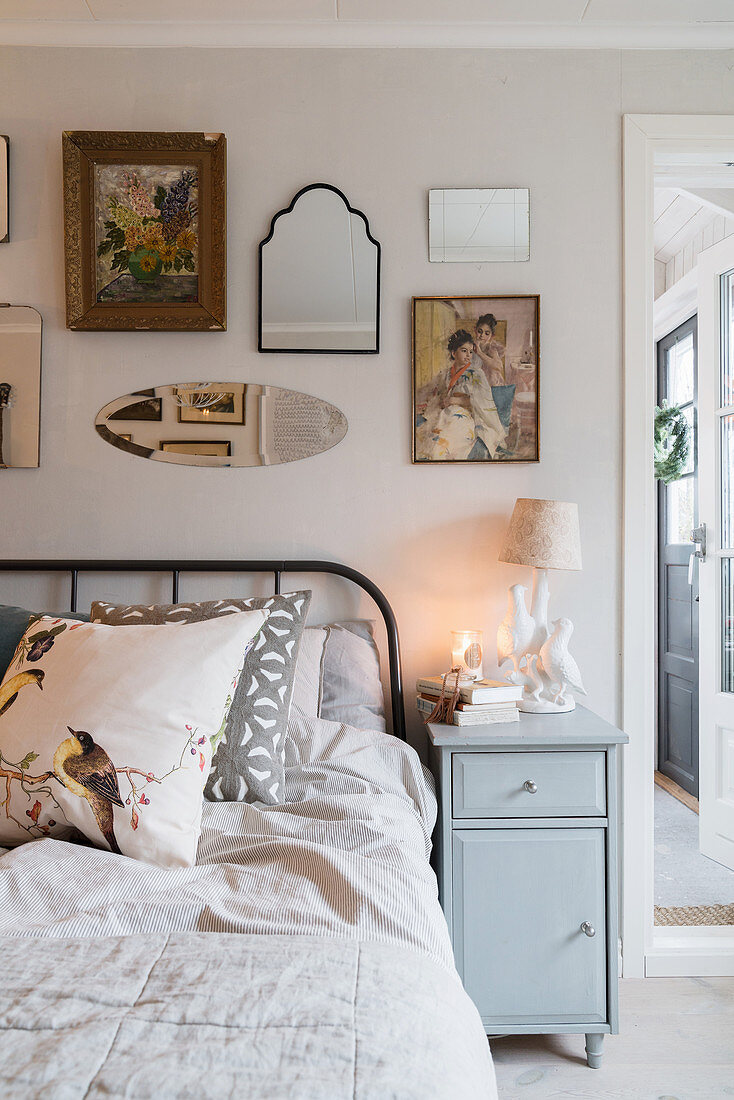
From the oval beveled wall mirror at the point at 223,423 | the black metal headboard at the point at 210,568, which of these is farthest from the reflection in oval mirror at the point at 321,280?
the black metal headboard at the point at 210,568

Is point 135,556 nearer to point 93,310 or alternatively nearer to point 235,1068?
point 93,310

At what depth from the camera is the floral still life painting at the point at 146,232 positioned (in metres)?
2.09

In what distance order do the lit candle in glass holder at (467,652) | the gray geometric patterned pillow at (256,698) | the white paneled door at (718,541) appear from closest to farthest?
the gray geometric patterned pillow at (256,698) < the lit candle in glass holder at (467,652) < the white paneled door at (718,541)

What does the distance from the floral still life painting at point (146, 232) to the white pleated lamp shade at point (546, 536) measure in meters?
1.09

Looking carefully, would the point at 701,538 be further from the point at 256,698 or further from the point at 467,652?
the point at 256,698

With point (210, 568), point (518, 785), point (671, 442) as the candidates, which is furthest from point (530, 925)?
point (671, 442)

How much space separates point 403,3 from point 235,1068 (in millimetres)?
2317

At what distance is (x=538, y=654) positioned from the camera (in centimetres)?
194

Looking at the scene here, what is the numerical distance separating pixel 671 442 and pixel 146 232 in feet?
8.81

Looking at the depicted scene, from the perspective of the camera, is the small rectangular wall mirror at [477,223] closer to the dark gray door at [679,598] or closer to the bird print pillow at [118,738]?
the bird print pillow at [118,738]

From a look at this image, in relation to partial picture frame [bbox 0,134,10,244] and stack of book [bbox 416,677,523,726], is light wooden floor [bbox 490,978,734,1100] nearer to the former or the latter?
stack of book [bbox 416,677,523,726]

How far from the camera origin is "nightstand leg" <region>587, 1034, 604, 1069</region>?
1688 mm

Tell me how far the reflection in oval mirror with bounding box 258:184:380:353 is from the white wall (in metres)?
0.04

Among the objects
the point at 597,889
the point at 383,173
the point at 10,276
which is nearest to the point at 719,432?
the point at 383,173
